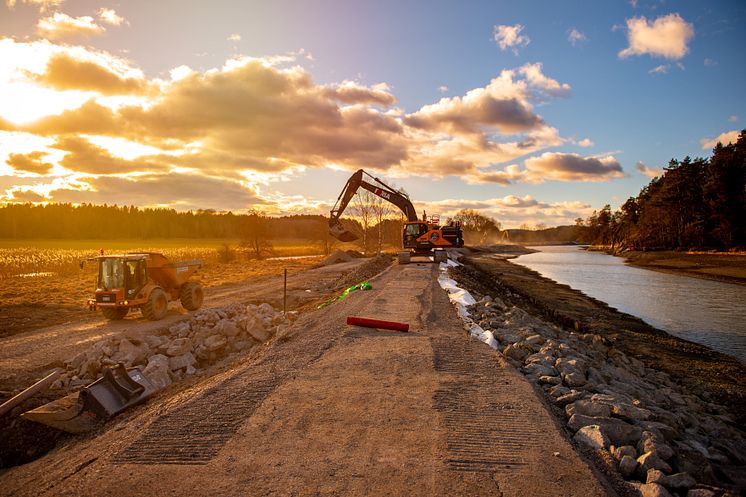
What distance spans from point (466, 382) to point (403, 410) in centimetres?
160

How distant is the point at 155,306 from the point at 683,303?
87.4ft

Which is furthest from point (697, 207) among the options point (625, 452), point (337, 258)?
point (625, 452)

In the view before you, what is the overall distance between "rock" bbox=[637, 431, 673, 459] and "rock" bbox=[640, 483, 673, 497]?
A: 2.22 feet

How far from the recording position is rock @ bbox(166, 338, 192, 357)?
39.1 feet

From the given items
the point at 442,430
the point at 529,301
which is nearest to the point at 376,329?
the point at 442,430

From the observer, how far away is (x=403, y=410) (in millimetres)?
6105

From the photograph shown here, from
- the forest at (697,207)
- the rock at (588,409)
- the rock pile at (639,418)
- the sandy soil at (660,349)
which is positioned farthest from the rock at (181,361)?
the forest at (697,207)

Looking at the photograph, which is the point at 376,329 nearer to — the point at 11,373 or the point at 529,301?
the point at 11,373

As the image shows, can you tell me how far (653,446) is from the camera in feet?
16.6

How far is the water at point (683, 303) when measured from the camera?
53.9ft

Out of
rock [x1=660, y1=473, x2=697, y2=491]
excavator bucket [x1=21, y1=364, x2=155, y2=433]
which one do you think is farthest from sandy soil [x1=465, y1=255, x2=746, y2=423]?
excavator bucket [x1=21, y1=364, x2=155, y2=433]

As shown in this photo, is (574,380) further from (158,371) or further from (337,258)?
(337,258)

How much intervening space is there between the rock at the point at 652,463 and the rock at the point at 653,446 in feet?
0.36

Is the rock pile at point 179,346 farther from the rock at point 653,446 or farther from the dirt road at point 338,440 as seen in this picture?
the rock at point 653,446
